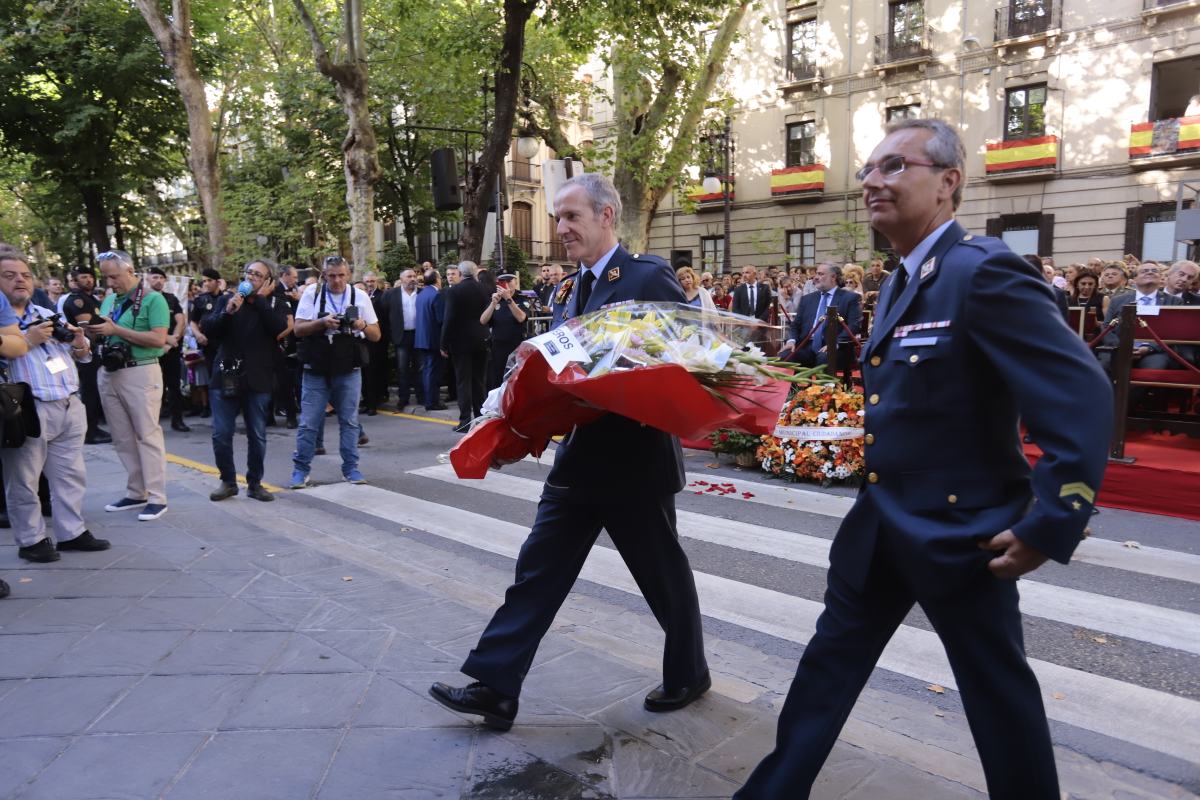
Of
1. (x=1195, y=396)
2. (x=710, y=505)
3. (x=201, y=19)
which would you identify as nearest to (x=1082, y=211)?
(x=1195, y=396)

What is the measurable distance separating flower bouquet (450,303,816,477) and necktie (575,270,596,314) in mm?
444

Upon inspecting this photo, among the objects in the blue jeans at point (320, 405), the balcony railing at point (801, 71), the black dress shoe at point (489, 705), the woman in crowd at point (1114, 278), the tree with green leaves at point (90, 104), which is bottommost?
the black dress shoe at point (489, 705)

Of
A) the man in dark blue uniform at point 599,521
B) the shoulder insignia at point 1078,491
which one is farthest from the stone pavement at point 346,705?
the shoulder insignia at point 1078,491

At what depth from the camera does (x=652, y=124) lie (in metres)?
23.0

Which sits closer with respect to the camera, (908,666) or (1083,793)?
(1083,793)

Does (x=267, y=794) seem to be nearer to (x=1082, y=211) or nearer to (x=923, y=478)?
(x=923, y=478)

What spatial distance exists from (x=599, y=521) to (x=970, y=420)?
5.04ft

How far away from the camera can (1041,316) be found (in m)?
1.96

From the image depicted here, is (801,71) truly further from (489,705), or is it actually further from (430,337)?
(489,705)

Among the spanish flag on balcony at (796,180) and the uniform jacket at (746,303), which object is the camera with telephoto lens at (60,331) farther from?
the spanish flag on balcony at (796,180)

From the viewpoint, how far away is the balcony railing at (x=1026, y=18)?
24.9 metres

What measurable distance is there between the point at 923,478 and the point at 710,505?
5152 millimetres

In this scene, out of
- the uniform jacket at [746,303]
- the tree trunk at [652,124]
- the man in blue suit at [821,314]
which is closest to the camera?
the man in blue suit at [821,314]

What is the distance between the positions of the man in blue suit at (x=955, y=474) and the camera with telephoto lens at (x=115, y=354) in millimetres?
6085
